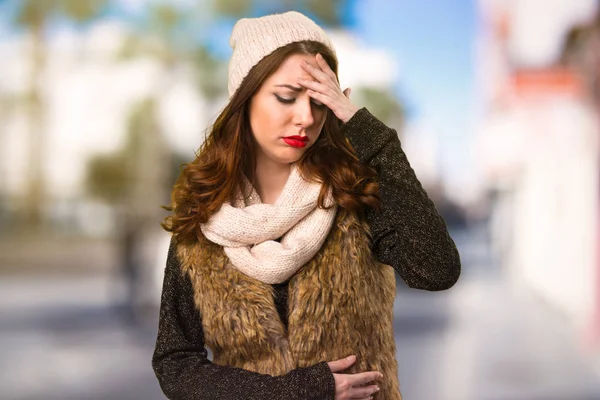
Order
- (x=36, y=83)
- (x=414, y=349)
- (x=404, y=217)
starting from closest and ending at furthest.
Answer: (x=404, y=217)
(x=414, y=349)
(x=36, y=83)

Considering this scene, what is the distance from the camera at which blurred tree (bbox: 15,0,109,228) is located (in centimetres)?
1331

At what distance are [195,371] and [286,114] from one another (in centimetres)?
48

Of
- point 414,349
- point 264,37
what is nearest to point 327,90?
point 264,37

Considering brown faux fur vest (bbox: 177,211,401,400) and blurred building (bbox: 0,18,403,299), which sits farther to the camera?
blurred building (bbox: 0,18,403,299)

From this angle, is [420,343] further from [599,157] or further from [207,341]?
[207,341]

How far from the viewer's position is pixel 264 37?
1347mm

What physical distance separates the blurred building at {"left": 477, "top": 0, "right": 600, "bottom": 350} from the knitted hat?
5399 mm

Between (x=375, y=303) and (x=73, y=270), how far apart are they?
13.0m

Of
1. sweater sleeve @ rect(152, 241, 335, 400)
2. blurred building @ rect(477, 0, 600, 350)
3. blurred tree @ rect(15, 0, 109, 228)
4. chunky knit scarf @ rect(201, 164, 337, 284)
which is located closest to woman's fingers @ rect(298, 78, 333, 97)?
chunky knit scarf @ rect(201, 164, 337, 284)

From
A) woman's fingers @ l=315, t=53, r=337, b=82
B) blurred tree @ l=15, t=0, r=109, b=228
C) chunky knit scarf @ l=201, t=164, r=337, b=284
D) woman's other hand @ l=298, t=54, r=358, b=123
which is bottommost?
chunky knit scarf @ l=201, t=164, r=337, b=284

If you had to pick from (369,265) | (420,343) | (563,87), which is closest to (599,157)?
(420,343)

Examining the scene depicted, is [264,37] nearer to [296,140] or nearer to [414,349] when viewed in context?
[296,140]

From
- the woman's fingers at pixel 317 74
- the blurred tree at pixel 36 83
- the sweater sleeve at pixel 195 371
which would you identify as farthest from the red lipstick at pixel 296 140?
the blurred tree at pixel 36 83

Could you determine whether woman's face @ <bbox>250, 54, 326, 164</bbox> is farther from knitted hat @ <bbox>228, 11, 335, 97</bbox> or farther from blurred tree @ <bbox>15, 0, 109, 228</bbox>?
blurred tree @ <bbox>15, 0, 109, 228</bbox>
